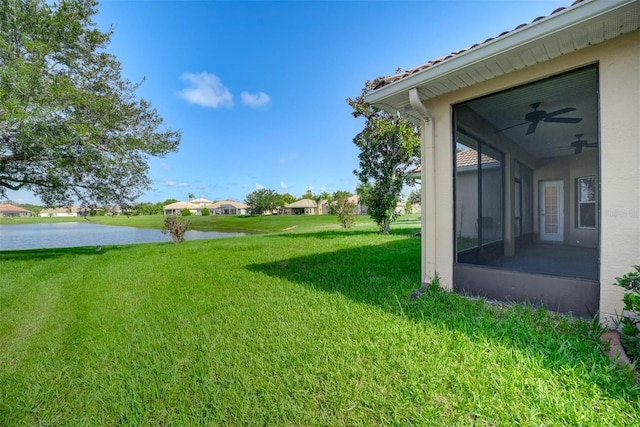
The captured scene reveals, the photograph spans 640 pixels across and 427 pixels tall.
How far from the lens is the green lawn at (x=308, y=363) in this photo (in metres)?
1.76

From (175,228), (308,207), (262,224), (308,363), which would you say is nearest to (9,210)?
(262,224)

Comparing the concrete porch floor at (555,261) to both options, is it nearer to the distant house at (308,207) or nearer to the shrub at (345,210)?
the shrub at (345,210)

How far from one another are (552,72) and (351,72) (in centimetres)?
959

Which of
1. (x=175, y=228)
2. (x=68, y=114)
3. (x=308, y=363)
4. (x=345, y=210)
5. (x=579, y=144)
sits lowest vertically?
(x=308, y=363)

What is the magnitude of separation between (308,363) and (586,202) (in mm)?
6439

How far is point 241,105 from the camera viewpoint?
76.0 ft

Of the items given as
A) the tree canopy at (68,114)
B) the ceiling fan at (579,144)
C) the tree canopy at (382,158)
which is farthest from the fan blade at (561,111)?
the tree canopy at (68,114)

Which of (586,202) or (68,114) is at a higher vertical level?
(68,114)

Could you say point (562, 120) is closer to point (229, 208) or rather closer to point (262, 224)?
point (262, 224)

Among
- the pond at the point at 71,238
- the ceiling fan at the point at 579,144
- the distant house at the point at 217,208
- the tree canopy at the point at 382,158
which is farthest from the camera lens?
the distant house at the point at 217,208

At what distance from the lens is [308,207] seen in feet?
213

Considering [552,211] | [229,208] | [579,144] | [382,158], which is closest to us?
[579,144]

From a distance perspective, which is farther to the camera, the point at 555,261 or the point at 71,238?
the point at 71,238

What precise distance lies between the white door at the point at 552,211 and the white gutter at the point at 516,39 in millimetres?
5365
